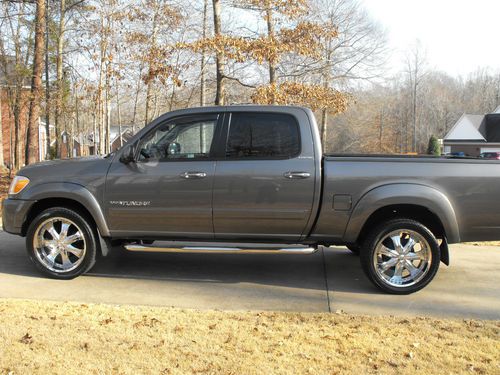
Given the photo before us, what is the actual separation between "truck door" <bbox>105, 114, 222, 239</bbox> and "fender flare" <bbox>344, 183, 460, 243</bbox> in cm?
163

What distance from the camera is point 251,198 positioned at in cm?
522

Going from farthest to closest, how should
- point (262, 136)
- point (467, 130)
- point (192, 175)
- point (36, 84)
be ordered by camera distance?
point (467, 130) → point (36, 84) → point (262, 136) → point (192, 175)

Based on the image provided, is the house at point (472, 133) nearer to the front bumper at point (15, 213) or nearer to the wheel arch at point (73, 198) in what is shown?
the wheel arch at point (73, 198)

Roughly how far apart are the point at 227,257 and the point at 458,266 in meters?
3.04

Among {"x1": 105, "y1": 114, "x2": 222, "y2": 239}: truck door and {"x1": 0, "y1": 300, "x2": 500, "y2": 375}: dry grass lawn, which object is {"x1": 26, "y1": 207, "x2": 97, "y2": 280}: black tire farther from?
{"x1": 0, "y1": 300, "x2": 500, "y2": 375}: dry grass lawn

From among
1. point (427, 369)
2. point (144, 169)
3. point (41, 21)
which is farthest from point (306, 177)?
point (41, 21)

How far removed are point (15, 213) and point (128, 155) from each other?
58.1 inches

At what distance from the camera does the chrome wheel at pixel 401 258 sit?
16.9ft

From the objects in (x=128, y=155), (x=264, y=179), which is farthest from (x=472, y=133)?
(x=128, y=155)

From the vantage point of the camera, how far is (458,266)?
6363 millimetres

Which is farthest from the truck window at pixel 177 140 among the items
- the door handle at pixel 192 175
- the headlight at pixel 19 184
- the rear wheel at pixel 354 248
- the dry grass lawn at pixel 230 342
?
the rear wheel at pixel 354 248

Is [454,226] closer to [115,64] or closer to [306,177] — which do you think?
[306,177]

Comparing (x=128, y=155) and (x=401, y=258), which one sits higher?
(x=128, y=155)

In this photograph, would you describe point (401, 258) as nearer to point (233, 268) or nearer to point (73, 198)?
point (233, 268)
